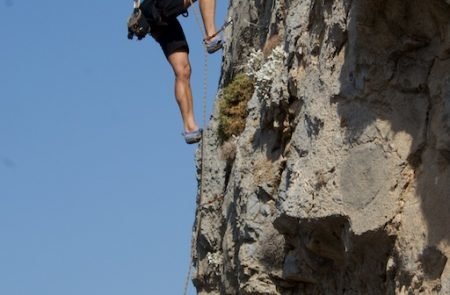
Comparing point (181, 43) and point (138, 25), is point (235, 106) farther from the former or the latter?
point (138, 25)

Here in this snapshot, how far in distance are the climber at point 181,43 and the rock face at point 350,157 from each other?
189 centimetres

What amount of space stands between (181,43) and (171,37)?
158mm

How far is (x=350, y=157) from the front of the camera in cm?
1136

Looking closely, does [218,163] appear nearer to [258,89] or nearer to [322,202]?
[258,89]

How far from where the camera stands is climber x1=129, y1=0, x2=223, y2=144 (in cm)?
1631

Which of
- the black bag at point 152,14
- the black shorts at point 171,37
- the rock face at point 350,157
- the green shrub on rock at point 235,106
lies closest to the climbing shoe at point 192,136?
the green shrub on rock at point 235,106

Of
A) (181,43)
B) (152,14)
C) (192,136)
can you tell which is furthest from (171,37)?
(192,136)

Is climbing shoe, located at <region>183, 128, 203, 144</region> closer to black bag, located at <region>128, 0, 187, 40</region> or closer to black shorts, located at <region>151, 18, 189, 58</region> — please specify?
black shorts, located at <region>151, 18, 189, 58</region>

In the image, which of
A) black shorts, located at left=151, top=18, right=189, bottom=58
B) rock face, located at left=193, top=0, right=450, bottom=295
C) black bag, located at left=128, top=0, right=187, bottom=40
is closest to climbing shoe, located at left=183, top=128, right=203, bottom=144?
black shorts, located at left=151, top=18, right=189, bottom=58

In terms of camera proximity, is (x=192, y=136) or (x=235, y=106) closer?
(x=235, y=106)

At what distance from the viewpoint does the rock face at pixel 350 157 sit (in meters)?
10.6

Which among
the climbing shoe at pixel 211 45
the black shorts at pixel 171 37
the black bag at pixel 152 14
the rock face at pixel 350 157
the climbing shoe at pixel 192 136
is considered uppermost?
the black bag at pixel 152 14

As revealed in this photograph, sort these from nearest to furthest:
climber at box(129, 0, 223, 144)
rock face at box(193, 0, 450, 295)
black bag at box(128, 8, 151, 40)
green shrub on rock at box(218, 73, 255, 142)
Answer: rock face at box(193, 0, 450, 295) < green shrub on rock at box(218, 73, 255, 142) < climber at box(129, 0, 223, 144) < black bag at box(128, 8, 151, 40)

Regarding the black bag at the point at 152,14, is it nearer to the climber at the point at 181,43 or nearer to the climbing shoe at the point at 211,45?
the climber at the point at 181,43
